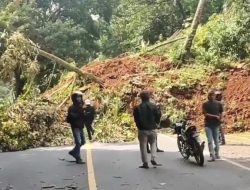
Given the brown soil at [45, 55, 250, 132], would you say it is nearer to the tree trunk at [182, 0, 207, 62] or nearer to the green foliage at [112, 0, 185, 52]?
the tree trunk at [182, 0, 207, 62]

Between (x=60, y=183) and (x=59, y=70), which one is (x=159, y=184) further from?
(x=59, y=70)

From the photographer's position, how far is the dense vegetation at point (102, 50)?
20.4 m

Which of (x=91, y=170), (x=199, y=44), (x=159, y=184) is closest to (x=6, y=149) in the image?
(x=91, y=170)

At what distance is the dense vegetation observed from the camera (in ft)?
66.8

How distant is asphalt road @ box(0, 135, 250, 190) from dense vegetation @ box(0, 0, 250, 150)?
4.82 meters

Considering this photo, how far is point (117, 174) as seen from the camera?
441 inches

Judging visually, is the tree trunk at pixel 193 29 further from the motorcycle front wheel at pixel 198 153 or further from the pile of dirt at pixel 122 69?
the motorcycle front wheel at pixel 198 153

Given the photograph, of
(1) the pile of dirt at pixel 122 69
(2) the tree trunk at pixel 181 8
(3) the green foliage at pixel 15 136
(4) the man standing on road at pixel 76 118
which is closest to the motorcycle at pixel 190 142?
(4) the man standing on road at pixel 76 118

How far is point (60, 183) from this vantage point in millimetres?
10289

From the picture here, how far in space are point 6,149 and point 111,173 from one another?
832 cm

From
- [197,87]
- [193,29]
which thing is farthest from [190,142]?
[193,29]

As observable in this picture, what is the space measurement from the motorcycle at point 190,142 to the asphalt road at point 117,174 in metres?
0.23

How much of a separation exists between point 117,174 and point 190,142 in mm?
2263

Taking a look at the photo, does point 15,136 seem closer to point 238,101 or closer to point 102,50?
point 238,101
